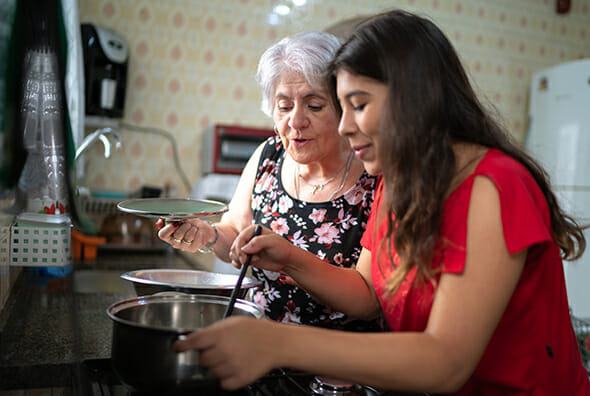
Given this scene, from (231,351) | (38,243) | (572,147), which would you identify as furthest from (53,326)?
(572,147)

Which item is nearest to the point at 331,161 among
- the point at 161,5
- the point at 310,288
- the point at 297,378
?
the point at 310,288

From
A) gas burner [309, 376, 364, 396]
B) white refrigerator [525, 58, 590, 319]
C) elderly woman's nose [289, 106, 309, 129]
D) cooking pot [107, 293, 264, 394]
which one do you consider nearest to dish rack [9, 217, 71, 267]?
cooking pot [107, 293, 264, 394]

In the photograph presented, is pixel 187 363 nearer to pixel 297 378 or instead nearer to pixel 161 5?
pixel 297 378

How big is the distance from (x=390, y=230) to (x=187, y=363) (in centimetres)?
39

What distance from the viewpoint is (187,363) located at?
60cm

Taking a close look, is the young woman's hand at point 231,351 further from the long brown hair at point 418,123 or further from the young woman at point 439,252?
the long brown hair at point 418,123

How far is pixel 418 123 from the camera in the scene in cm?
77

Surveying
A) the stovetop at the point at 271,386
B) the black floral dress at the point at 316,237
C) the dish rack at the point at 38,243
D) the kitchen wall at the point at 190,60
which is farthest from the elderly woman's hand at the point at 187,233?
the kitchen wall at the point at 190,60

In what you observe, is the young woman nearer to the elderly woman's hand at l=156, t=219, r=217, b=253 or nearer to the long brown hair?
the long brown hair

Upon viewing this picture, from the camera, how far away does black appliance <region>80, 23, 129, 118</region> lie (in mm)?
2547

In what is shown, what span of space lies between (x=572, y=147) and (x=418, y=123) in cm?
293

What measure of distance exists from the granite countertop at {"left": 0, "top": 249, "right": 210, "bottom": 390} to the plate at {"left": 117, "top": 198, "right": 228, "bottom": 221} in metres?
0.26

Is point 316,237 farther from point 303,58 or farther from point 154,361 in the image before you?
point 154,361

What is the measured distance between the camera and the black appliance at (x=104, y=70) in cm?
255
